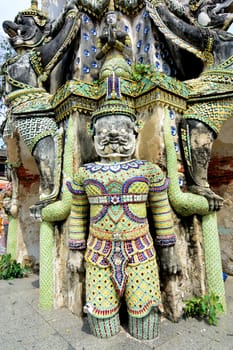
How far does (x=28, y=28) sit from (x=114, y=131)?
160 inches

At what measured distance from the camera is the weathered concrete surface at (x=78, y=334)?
2.28 metres

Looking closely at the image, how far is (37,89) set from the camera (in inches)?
160

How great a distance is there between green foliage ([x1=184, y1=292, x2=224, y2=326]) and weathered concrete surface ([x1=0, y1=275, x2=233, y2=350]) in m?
0.09

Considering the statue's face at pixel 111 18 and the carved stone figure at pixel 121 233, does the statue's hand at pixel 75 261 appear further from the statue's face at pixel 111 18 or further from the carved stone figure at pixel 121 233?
the statue's face at pixel 111 18

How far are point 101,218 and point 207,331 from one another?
5.54 feet

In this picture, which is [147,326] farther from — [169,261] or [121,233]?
[121,233]

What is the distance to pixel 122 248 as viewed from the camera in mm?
2420

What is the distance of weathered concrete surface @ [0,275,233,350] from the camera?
7.48 feet

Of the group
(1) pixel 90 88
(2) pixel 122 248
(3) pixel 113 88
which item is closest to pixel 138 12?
(1) pixel 90 88

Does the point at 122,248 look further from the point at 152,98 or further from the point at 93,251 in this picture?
the point at 152,98

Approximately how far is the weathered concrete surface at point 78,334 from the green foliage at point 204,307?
0.31 feet

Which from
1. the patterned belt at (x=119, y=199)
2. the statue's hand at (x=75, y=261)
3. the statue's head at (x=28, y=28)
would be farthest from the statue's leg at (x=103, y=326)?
the statue's head at (x=28, y=28)

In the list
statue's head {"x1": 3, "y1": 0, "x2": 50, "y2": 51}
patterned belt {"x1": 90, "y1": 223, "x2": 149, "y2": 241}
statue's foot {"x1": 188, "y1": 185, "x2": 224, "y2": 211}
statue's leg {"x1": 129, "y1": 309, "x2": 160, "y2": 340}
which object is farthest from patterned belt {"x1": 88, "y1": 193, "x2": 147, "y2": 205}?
statue's head {"x1": 3, "y1": 0, "x2": 50, "y2": 51}

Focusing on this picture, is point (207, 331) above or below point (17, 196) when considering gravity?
below
